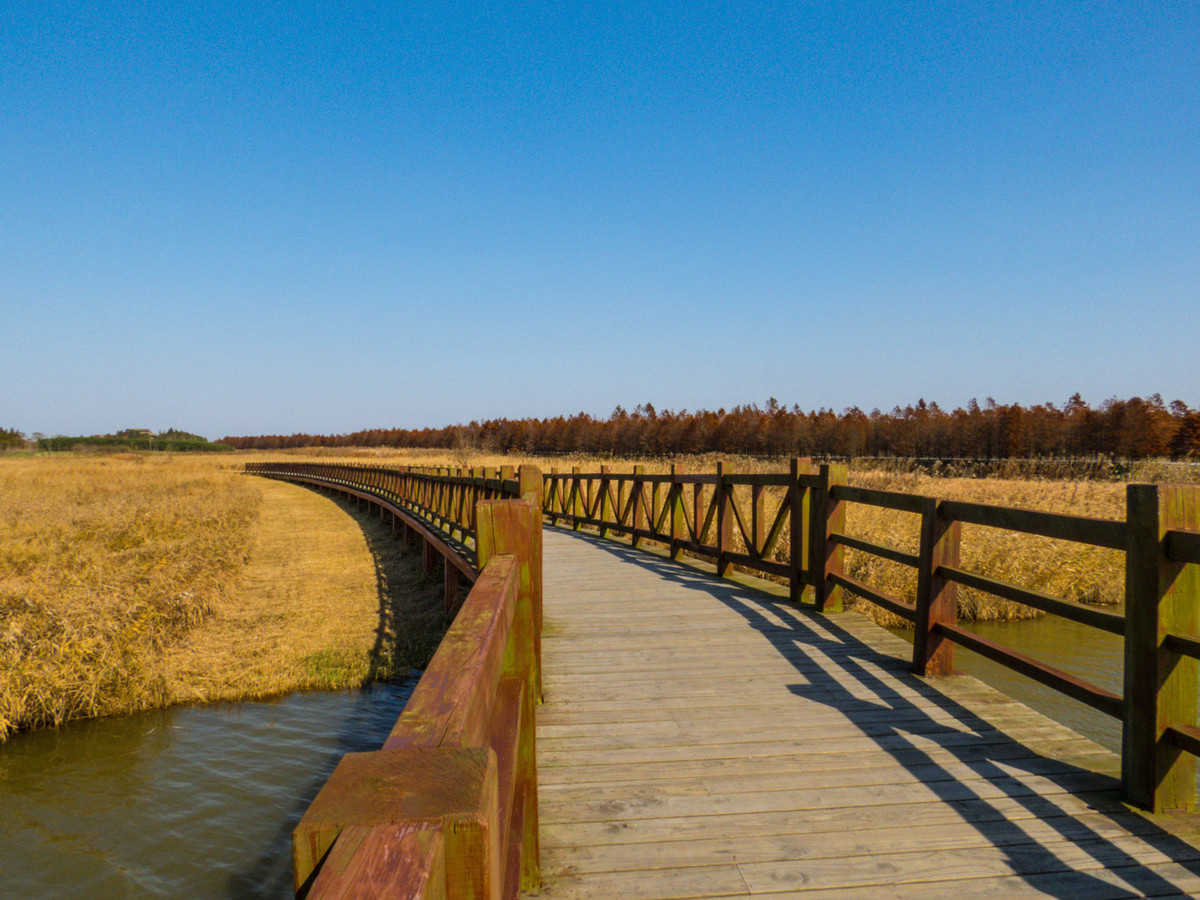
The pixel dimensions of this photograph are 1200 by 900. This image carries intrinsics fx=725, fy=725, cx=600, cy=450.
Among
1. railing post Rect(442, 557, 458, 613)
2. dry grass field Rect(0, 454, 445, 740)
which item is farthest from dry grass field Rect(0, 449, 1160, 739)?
railing post Rect(442, 557, 458, 613)

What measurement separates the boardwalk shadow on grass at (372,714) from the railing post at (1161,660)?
4.54 m

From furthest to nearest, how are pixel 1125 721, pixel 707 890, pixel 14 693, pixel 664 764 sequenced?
pixel 14 693 < pixel 664 764 < pixel 1125 721 < pixel 707 890

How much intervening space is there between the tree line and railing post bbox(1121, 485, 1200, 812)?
35140 millimetres

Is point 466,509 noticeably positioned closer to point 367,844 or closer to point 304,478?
point 367,844

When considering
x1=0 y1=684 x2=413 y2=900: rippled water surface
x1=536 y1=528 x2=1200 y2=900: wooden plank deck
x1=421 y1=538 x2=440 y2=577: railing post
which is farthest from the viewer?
x1=421 y1=538 x2=440 y2=577: railing post

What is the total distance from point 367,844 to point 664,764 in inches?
128

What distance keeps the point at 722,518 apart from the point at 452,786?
8172 mm

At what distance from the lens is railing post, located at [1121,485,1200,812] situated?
3.17 meters

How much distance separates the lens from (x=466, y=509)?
479 inches

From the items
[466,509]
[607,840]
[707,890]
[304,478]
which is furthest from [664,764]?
[304,478]

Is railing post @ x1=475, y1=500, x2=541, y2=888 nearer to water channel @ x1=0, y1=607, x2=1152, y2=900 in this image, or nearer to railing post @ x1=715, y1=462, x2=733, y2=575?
water channel @ x1=0, y1=607, x2=1152, y2=900

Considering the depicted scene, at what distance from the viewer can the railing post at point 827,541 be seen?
6.58 meters

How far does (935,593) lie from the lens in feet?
16.1

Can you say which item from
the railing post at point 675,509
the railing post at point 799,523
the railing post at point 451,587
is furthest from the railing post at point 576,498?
the railing post at point 799,523
